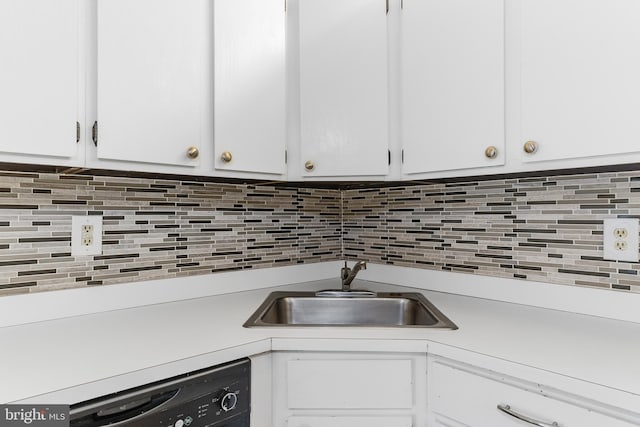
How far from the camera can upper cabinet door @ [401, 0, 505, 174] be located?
123 cm

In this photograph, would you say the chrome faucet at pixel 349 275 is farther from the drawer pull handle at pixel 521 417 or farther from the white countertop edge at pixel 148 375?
A: the drawer pull handle at pixel 521 417

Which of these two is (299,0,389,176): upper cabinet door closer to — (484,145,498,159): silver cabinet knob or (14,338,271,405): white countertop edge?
(484,145,498,159): silver cabinet knob

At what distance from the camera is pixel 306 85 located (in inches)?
58.9

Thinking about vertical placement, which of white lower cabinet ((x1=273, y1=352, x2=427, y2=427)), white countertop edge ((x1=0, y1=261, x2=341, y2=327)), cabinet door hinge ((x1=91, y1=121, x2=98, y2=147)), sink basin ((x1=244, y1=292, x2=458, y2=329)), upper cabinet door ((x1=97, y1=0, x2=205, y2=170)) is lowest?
white lower cabinet ((x1=273, y1=352, x2=427, y2=427))

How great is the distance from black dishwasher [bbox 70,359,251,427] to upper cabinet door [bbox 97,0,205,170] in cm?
63

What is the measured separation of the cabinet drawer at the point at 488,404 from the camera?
86cm

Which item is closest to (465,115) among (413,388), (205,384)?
(413,388)

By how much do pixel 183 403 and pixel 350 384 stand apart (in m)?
0.44

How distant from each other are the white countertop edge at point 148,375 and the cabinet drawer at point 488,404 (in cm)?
47

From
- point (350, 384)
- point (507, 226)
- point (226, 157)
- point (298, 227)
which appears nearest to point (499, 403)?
point (350, 384)

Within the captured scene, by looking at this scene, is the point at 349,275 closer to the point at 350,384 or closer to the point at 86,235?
the point at 350,384

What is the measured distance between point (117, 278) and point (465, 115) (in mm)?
1286

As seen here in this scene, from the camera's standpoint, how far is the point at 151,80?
1.21 meters

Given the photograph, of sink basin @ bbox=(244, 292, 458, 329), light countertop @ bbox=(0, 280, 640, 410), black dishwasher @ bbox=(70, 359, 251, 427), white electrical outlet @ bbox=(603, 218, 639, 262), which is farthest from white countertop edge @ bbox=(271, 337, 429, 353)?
white electrical outlet @ bbox=(603, 218, 639, 262)
